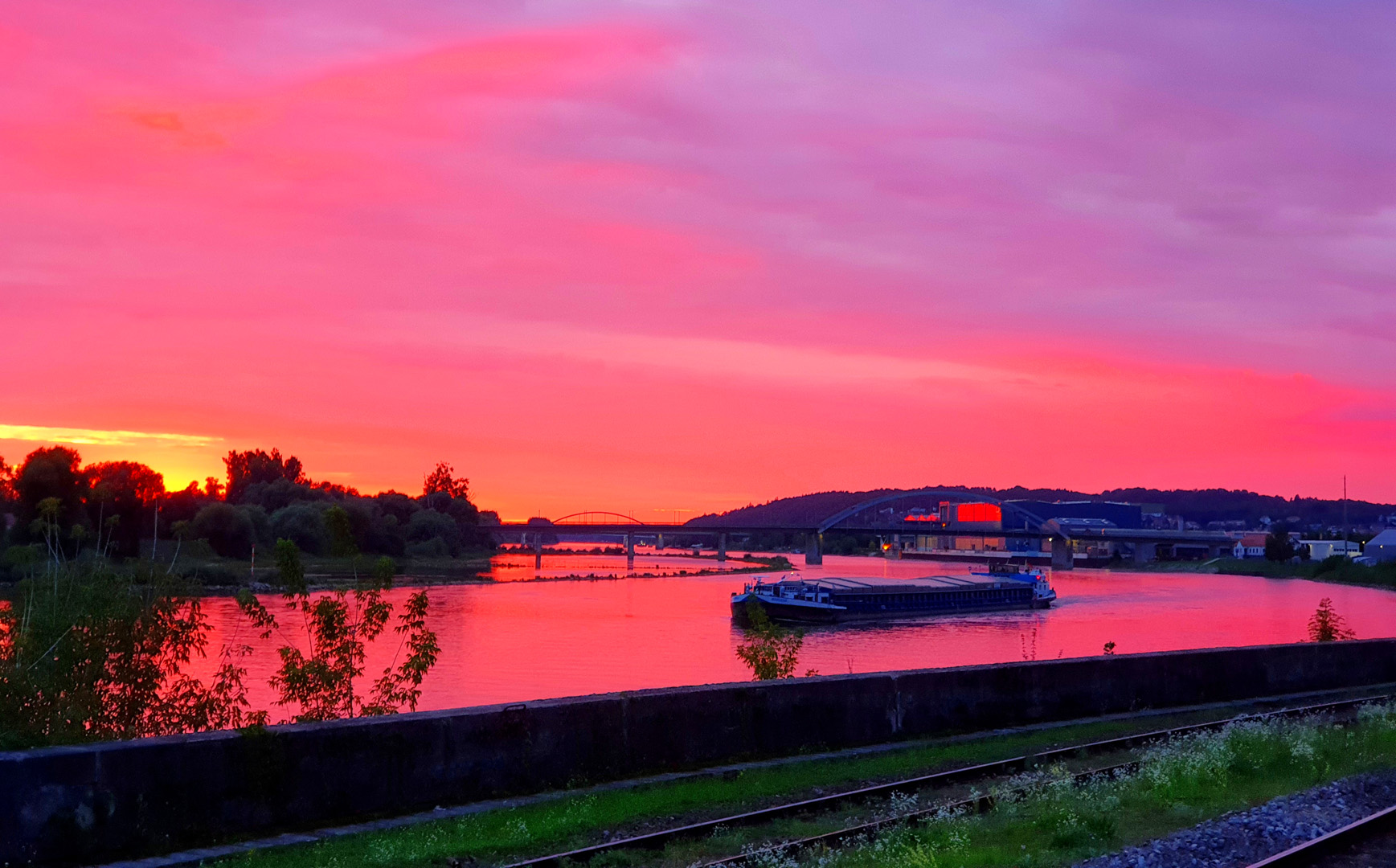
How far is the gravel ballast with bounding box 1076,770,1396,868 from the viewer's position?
9461 millimetres

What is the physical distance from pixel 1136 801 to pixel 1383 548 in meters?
145

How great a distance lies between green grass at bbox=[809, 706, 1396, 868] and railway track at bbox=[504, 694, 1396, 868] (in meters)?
0.27

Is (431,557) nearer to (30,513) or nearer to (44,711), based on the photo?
(30,513)

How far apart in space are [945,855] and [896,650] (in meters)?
44.5

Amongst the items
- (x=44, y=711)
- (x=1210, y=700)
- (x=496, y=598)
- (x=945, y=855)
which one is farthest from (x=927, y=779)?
(x=496, y=598)

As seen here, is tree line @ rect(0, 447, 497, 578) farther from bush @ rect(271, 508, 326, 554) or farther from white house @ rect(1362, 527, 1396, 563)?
white house @ rect(1362, 527, 1396, 563)

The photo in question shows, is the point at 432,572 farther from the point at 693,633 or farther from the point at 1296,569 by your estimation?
the point at 1296,569

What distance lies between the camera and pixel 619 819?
37.5ft

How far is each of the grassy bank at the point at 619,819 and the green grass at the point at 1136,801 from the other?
1.40 metres

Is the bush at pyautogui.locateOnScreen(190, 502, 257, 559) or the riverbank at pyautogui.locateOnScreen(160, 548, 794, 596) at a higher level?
the bush at pyautogui.locateOnScreen(190, 502, 257, 559)

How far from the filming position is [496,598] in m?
83.1

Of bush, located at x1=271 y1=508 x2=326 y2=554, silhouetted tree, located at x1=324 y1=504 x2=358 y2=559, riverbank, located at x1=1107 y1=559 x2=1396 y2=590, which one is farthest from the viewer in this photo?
riverbank, located at x1=1107 y1=559 x2=1396 y2=590

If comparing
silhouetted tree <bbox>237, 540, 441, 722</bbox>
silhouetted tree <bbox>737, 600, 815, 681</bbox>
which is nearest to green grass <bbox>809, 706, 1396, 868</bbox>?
silhouetted tree <bbox>737, 600, 815, 681</bbox>

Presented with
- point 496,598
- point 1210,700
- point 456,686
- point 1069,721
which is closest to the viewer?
point 1069,721
